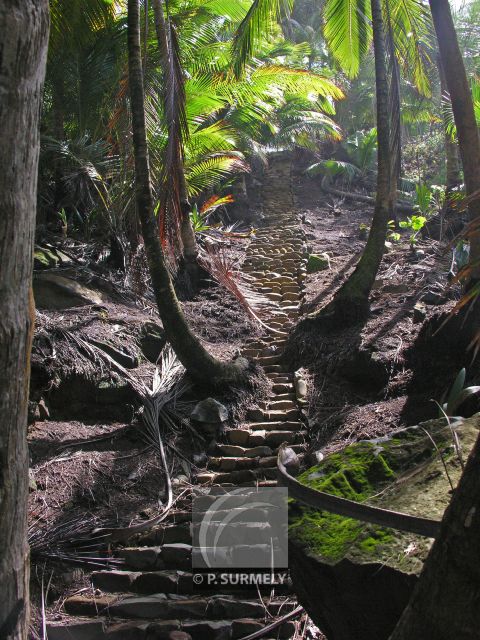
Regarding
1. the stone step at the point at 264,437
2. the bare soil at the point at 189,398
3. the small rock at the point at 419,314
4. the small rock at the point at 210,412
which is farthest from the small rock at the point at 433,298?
the small rock at the point at 210,412

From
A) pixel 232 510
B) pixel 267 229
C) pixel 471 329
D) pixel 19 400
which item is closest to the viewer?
pixel 19 400

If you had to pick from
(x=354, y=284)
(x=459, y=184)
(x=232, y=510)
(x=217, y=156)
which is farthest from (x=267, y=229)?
(x=232, y=510)

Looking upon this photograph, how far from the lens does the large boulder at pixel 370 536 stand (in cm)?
248

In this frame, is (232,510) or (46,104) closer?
(232,510)

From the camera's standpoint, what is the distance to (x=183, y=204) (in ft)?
31.7

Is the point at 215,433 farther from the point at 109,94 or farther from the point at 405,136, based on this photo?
the point at 405,136

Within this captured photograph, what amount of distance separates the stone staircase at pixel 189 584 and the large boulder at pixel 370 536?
133 cm

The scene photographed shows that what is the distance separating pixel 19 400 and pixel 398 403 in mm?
5094

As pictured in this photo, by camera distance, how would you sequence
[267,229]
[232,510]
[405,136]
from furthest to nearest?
1. [405,136]
2. [267,229]
3. [232,510]

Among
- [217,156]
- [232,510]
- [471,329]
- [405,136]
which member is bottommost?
[232,510]

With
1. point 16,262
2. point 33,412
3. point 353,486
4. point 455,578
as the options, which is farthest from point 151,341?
point 455,578

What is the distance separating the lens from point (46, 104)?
11078 millimetres

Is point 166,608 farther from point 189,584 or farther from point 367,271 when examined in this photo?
point 367,271

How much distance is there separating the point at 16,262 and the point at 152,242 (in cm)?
509
